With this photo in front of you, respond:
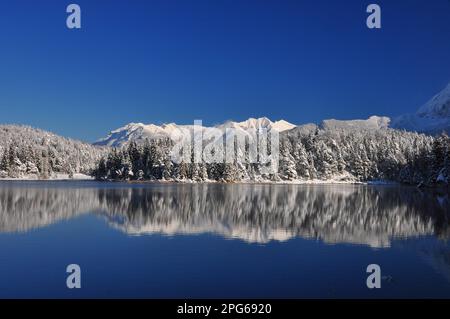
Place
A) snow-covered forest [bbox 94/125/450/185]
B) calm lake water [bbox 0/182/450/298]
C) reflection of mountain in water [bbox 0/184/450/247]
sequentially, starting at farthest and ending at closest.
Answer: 1. snow-covered forest [bbox 94/125/450/185]
2. reflection of mountain in water [bbox 0/184/450/247]
3. calm lake water [bbox 0/182/450/298]

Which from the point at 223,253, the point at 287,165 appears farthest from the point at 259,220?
the point at 287,165

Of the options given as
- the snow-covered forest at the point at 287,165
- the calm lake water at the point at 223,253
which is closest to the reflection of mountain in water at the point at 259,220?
the calm lake water at the point at 223,253

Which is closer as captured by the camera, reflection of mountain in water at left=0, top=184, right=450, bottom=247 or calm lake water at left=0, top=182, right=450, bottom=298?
calm lake water at left=0, top=182, right=450, bottom=298

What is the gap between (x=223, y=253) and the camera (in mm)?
32594

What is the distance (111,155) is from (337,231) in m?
157

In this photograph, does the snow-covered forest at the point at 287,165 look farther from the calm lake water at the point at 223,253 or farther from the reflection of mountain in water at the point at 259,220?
the calm lake water at the point at 223,253

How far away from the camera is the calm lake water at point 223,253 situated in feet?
78.8

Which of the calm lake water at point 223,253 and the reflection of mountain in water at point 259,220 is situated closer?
the calm lake water at point 223,253

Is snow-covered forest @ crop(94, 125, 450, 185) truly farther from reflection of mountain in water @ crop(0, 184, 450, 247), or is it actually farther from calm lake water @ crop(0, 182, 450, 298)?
calm lake water @ crop(0, 182, 450, 298)

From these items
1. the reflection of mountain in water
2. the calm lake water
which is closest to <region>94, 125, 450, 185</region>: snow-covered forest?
the reflection of mountain in water

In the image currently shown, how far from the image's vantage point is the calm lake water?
24.0m

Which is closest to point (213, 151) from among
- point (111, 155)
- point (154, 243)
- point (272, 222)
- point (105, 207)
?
point (111, 155)
